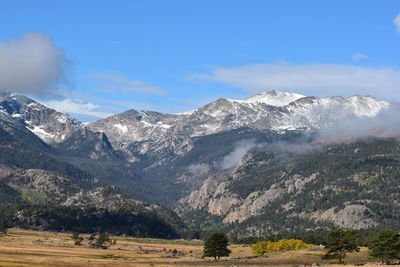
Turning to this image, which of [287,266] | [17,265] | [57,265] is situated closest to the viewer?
[17,265]

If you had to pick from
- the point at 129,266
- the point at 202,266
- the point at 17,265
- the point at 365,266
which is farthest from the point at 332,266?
the point at 17,265

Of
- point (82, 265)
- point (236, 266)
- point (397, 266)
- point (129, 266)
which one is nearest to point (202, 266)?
point (236, 266)

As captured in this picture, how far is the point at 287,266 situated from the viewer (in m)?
198

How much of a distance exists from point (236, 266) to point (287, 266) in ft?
58.4

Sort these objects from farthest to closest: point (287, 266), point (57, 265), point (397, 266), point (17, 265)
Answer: point (287, 266) → point (397, 266) → point (57, 265) → point (17, 265)

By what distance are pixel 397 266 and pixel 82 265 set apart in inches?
3918

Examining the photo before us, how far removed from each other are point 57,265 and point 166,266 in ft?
121

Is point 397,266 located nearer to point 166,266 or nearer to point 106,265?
point 166,266

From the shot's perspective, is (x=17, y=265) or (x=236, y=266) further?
(x=236, y=266)

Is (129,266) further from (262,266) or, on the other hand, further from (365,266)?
(365,266)

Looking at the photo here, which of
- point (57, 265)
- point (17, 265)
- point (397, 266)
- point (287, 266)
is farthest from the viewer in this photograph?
point (287, 266)

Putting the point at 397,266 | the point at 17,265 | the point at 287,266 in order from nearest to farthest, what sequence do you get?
the point at 17,265
the point at 397,266
the point at 287,266

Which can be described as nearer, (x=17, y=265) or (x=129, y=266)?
(x=17, y=265)

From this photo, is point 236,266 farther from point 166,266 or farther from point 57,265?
point 57,265
